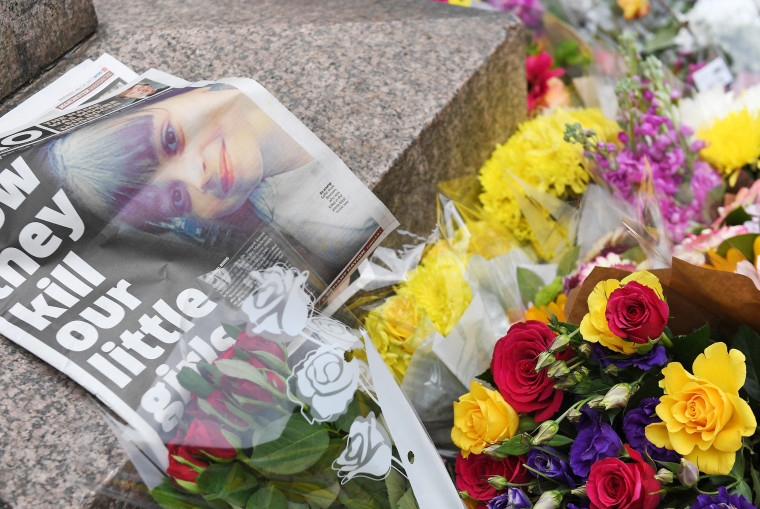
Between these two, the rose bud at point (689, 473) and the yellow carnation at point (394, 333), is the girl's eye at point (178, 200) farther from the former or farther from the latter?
the rose bud at point (689, 473)

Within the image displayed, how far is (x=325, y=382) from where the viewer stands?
2.37 ft

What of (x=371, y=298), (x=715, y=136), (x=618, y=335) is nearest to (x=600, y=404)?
(x=618, y=335)

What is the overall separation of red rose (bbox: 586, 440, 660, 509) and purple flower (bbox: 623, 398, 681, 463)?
32mm

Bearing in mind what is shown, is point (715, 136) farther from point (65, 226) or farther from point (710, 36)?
point (65, 226)

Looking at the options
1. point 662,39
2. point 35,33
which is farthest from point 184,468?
point 662,39

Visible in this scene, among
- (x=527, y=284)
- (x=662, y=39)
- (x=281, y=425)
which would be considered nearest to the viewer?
(x=281, y=425)

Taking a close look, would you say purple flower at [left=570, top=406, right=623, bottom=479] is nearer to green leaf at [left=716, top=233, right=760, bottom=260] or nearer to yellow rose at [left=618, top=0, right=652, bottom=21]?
green leaf at [left=716, top=233, right=760, bottom=260]

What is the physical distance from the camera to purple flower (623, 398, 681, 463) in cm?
67

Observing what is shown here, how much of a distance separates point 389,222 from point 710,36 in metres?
1.23

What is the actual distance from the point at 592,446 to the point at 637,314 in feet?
0.44

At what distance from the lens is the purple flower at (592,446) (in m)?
0.66

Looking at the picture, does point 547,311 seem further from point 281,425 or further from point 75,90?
point 75,90

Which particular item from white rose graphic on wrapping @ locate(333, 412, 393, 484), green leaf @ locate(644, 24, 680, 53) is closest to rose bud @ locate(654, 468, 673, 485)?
white rose graphic on wrapping @ locate(333, 412, 393, 484)

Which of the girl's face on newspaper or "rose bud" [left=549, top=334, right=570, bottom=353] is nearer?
"rose bud" [left=549, top=334, right=570, bottom=353]
